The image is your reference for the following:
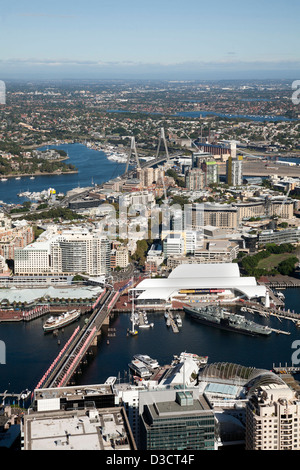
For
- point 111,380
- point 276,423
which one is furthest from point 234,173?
point 276,423

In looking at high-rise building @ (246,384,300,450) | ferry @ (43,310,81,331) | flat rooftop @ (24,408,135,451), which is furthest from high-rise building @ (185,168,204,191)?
flat rooftop @ (24,408,135,451)

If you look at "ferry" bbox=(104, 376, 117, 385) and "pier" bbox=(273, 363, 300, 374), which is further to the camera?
"pier" bbox=(273, 363, 300, 374)

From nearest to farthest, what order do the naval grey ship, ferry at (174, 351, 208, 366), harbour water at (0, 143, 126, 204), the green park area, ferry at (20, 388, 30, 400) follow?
ferry at (20, 388, 30, 400)
ferry at (174, 351, 208, 366)
the naval grey ship
the green park area
harbour water at (0, 143, 126, 204)

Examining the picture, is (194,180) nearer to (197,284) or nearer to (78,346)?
(197,284)

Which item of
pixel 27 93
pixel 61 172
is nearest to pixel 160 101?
pixel 27 93

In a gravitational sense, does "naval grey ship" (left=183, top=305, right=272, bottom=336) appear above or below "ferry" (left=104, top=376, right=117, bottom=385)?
below

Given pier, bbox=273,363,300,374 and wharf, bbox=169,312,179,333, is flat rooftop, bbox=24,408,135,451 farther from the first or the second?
wharf, bbox=169,312,179,333

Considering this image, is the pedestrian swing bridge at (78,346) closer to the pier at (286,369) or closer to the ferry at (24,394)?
the ferry at (24,394)
